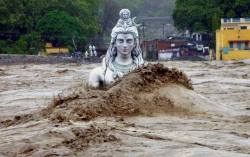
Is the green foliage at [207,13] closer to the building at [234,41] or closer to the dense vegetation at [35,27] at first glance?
the building at [234,41]

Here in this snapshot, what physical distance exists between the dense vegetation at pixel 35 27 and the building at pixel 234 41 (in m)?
15.5

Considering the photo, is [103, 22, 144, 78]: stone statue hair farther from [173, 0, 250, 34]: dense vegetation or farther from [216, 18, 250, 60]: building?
[173, 0, 250, 34]: dense vegetation

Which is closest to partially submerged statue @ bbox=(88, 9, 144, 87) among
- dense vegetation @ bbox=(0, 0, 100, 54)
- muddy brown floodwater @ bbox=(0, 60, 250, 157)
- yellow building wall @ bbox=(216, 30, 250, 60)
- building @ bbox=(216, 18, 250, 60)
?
muddy brown floodwater @ bbox=(0, 60, 250, 157)

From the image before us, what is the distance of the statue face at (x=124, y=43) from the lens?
13.9m

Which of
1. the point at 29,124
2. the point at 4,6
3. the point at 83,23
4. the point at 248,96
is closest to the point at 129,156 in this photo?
the point at 29,124

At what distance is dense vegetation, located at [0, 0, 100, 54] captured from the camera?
61.3m

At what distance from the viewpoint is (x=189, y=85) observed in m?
12.8

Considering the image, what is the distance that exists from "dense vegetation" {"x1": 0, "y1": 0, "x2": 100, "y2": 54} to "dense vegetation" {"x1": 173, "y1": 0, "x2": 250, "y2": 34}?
792 centimetres

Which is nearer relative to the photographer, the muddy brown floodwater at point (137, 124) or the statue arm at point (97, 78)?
the muddy brown floodwater at point (137, 124)

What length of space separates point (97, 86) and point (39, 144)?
544cm

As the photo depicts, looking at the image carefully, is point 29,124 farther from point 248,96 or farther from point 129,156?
point 248,96

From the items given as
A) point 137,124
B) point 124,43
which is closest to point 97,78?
point 124,43

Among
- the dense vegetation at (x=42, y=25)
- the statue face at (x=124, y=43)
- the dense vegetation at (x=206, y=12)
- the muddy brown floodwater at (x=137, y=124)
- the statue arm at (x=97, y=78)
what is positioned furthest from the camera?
the dense vegetation at (x=42, y=25)

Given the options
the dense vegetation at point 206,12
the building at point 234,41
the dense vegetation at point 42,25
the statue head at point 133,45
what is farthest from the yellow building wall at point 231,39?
the statue head at point 133,45
